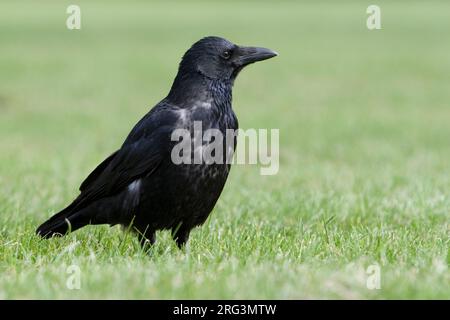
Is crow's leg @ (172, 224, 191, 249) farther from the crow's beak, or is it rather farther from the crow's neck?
the crow's beak

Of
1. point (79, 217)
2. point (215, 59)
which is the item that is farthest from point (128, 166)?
point (215, 59)

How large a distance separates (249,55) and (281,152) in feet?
22.0

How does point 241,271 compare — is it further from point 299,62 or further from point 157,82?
point 299,62

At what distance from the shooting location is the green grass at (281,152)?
419 centimetres

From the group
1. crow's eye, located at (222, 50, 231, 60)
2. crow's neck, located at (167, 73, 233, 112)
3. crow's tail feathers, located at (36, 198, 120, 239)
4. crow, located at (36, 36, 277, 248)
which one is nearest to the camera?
crow, located at (36, 36, 277, 248)

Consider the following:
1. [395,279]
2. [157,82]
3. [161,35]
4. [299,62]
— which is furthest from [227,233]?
[161,35]

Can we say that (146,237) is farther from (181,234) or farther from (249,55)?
(249,55)

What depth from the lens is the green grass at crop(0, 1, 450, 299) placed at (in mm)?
4191

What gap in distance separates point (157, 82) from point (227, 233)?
15.9 metres

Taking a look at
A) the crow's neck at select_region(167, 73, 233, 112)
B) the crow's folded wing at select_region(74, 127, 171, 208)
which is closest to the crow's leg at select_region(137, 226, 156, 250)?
the crow's folded wing at select_region(74, 127, 171, 208)

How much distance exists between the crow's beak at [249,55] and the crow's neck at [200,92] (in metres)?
0.21

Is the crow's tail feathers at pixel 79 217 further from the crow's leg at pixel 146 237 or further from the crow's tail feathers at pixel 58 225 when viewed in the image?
the crow's leg at pixel 146 237
